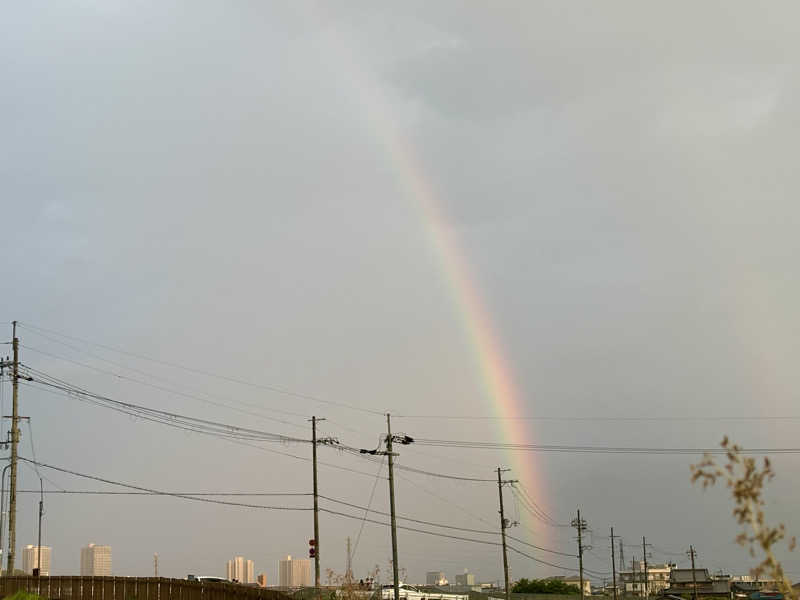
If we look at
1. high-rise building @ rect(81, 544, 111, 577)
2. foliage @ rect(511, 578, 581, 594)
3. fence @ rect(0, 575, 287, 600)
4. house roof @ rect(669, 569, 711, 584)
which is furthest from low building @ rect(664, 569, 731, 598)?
fence @ rect(0, 575, 287, 600)

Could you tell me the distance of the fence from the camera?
144ft

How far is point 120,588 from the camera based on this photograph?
45406mm

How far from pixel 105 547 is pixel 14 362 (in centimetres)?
11459

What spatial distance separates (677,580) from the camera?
18300 centimetres

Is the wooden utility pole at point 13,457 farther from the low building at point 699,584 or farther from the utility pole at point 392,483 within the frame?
the low building at point 699,584

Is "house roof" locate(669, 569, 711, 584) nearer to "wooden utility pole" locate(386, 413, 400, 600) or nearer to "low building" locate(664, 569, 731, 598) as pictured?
"low building" locate(664, 569, 731, 598)

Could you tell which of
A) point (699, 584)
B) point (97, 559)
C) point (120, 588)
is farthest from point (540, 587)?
point (120, 588)

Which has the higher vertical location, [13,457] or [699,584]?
[13,457]

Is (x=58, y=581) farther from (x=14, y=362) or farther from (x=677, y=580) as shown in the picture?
(x=677, y=580)

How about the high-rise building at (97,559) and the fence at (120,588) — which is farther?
the high-rise building at (97,559)

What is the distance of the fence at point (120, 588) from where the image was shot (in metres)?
43.9

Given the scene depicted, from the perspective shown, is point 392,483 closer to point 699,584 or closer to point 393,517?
point 393,517

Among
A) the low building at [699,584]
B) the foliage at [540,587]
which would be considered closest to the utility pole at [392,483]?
the foliage at [540,587]

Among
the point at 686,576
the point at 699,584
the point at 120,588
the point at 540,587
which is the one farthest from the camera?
the point at 686,576
